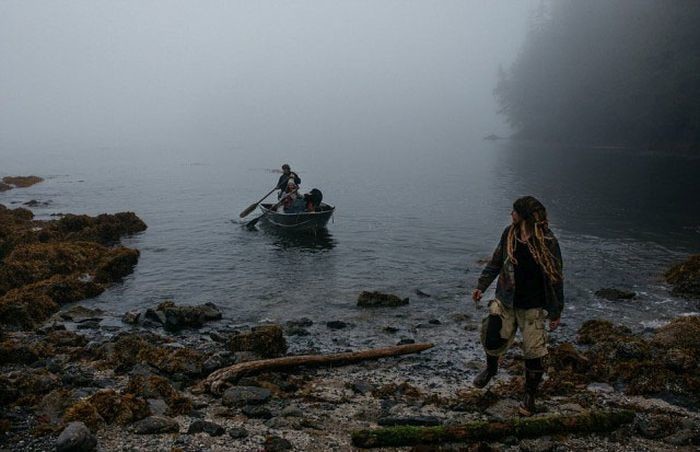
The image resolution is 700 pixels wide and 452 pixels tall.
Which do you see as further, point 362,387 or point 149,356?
point 149,356

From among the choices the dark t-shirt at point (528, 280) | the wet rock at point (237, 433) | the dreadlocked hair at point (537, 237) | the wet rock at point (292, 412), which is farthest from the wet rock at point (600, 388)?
the wet rock at point (237, 433)

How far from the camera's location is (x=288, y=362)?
11.6 metres

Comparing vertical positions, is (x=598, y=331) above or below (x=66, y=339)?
above

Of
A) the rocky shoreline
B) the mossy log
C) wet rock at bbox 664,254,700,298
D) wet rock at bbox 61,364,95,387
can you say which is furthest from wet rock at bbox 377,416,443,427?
wet rock at bbox 664,254,700,298

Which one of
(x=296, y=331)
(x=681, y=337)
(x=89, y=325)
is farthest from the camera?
(x=89, y=325)

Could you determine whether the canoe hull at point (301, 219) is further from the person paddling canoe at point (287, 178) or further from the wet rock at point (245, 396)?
the wet rock at point (245, 396)

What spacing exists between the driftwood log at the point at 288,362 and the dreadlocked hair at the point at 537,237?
17.5 ft

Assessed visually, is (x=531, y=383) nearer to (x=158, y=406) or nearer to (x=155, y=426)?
(x=155, y=426)

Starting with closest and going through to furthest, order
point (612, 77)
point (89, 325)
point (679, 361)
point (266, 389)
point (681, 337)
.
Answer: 1. point (266, 389)
2. point (679, 361)
3. point (681, 337)
4. point (89, 325)
5. point (612, 77)

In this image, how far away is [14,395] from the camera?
30.5 feet

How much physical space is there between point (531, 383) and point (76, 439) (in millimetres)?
7184

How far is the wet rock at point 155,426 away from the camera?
829 centimetres

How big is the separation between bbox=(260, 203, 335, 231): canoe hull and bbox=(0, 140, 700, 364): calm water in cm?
92

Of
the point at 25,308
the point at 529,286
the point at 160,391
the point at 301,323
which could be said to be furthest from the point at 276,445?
the point at 25,308
